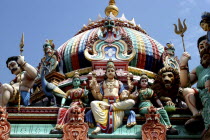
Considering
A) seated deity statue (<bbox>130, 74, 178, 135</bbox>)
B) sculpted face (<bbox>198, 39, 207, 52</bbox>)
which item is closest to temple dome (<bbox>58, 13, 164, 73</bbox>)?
seated deity statue (<bbox>130, 74, 178, 135</bbox>)

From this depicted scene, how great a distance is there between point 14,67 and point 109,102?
3.08m

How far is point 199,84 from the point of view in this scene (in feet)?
53.4

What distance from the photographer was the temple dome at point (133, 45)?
76.5 ft

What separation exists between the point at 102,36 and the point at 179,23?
339 cm

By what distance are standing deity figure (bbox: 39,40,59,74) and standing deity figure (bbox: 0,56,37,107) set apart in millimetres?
4160

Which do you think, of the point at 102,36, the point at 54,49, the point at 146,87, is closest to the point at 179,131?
the point at 146,87

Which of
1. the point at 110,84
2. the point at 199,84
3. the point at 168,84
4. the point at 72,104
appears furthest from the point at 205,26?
the point at 72,104

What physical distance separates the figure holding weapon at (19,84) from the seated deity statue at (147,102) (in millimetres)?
3026

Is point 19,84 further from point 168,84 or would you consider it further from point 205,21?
point 205,21

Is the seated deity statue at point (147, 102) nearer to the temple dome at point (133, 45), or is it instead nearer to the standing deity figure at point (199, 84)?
the standing deity figure at point (199, 84)

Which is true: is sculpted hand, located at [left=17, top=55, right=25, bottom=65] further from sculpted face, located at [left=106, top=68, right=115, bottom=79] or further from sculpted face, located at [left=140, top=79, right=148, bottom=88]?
sculpted face, located at [left=140, top=79, right=148, bottom=88]

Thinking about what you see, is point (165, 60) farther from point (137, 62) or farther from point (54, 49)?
point (54, 49)

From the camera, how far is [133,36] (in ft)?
80.8

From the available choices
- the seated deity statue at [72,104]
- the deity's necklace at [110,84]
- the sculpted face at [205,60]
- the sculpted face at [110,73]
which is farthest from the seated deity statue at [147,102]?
the sculpted face at [205,60]
